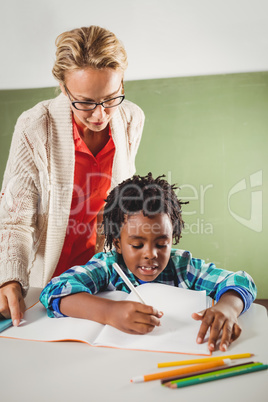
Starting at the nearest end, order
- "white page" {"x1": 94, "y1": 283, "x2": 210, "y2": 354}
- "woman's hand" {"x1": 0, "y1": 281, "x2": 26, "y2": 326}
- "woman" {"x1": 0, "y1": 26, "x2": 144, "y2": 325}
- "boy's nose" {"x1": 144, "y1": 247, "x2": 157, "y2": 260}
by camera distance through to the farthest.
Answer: "white page" {"x1": 94, "y1": 283, "x2": 210, "y2": 354}
"woman's hand" {"x1": 0, "y1": 281, "x2": 26, "y2": 326}
"boy's nose" {"x1": 144, "y1": 247, "x2": 157, "y2": 260}
"woman" {"x1": 0, "y1": 26, "x2": 144, "y2": 325}

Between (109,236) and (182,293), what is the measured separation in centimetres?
30

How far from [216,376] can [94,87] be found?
766 millimetres

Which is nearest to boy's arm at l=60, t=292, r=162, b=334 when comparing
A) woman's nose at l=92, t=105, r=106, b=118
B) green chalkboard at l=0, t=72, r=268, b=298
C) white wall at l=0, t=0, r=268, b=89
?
woman's nose at l=92, t=105, r=106, b=118

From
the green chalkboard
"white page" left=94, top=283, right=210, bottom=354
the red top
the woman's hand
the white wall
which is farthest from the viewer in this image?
the green chalkboard

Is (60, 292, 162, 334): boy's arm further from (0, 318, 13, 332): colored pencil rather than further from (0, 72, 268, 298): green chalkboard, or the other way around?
(0, 72, 268, 298): green chalkboard

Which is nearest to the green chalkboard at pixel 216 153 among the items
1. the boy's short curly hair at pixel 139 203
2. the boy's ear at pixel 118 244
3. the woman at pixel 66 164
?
the woman at pixel 66 164

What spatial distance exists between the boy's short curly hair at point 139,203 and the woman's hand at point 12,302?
299 mm

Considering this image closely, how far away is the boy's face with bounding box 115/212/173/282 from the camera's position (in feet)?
3.17

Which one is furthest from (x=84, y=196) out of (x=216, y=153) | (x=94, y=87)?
(x=216, y=153)

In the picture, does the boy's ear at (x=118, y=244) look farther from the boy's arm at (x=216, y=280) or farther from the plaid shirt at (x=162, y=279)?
the boy's arm at (x=216, y=280)

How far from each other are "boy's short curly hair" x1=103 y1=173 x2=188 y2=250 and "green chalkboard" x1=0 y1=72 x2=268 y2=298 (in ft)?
6.09

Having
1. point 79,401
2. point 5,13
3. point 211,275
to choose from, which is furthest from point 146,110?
point 79,401

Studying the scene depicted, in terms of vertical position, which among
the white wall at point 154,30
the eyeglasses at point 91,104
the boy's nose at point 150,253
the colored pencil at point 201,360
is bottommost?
the colored pencil at point 201,360

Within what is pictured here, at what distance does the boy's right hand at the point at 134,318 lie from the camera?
741 mm
